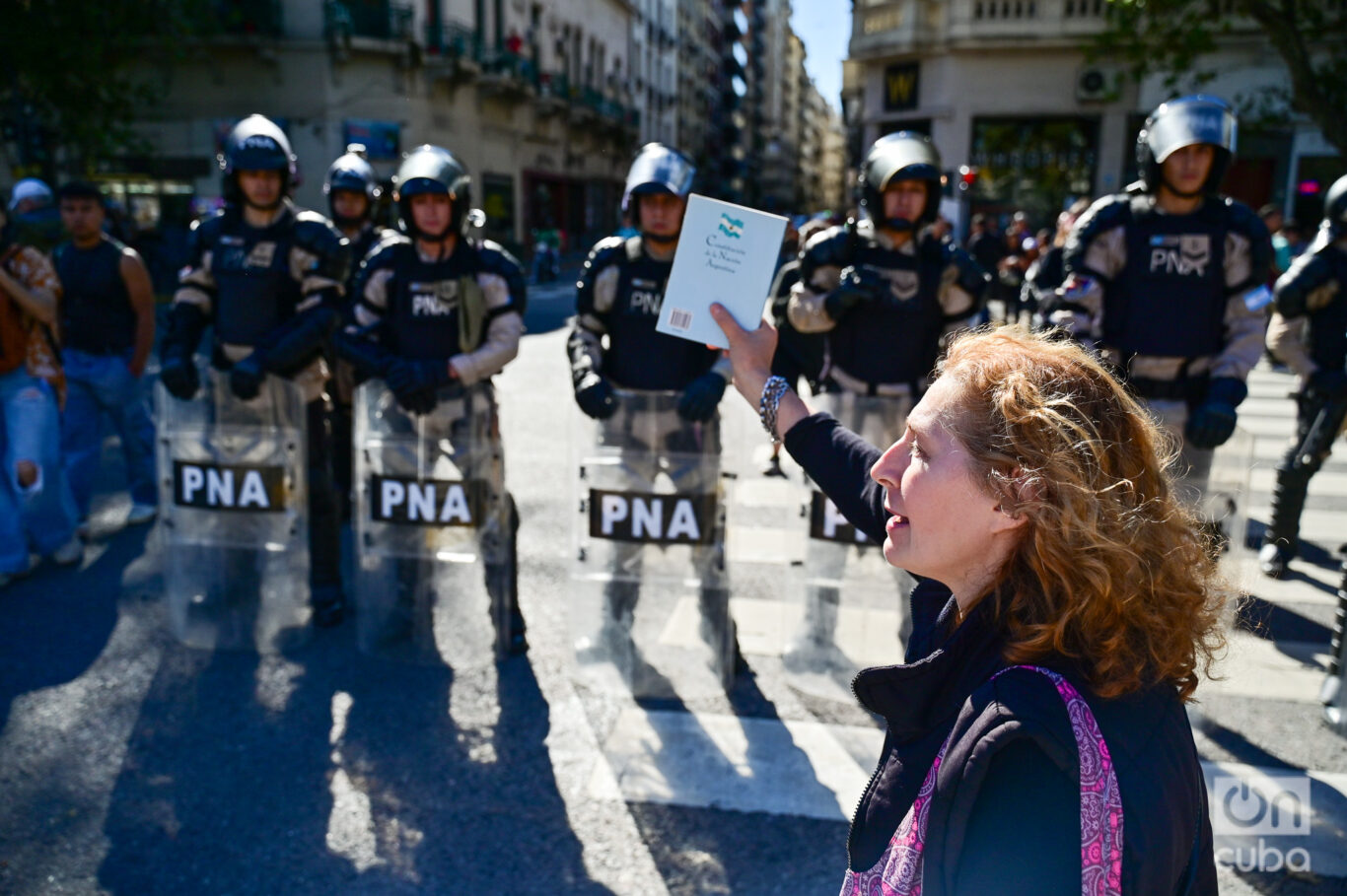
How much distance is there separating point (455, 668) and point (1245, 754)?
301 centimetres

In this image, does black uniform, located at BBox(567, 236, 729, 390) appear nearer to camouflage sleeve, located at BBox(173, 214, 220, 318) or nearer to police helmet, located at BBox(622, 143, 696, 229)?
police helmet, located at BBox(622, 143, 696, 229)

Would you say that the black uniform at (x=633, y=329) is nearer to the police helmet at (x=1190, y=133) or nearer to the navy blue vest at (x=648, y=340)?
the navy blue vest at (x=648, y=340)

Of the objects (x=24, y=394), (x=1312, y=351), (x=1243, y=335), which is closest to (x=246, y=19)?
(x=24, y=394)

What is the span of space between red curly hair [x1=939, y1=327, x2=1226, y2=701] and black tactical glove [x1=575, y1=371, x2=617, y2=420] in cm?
240

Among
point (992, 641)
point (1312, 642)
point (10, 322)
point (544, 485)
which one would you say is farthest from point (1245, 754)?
point (10, 322)

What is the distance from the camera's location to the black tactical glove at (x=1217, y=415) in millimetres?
3746

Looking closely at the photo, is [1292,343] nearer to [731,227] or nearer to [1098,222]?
[1098,222]

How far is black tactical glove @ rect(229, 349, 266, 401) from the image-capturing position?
3947 millimetres

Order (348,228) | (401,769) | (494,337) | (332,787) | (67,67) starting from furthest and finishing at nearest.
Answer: (67,67) < (348,228) < (494,337) < (401,769) < (332,787)

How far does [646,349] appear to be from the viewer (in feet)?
12.8

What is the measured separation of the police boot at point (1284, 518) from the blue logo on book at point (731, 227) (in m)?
4.34

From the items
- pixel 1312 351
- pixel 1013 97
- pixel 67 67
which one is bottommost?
pixel 1312 351

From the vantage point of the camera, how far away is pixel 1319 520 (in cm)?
634

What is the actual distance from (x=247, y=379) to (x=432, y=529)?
3.15ft
